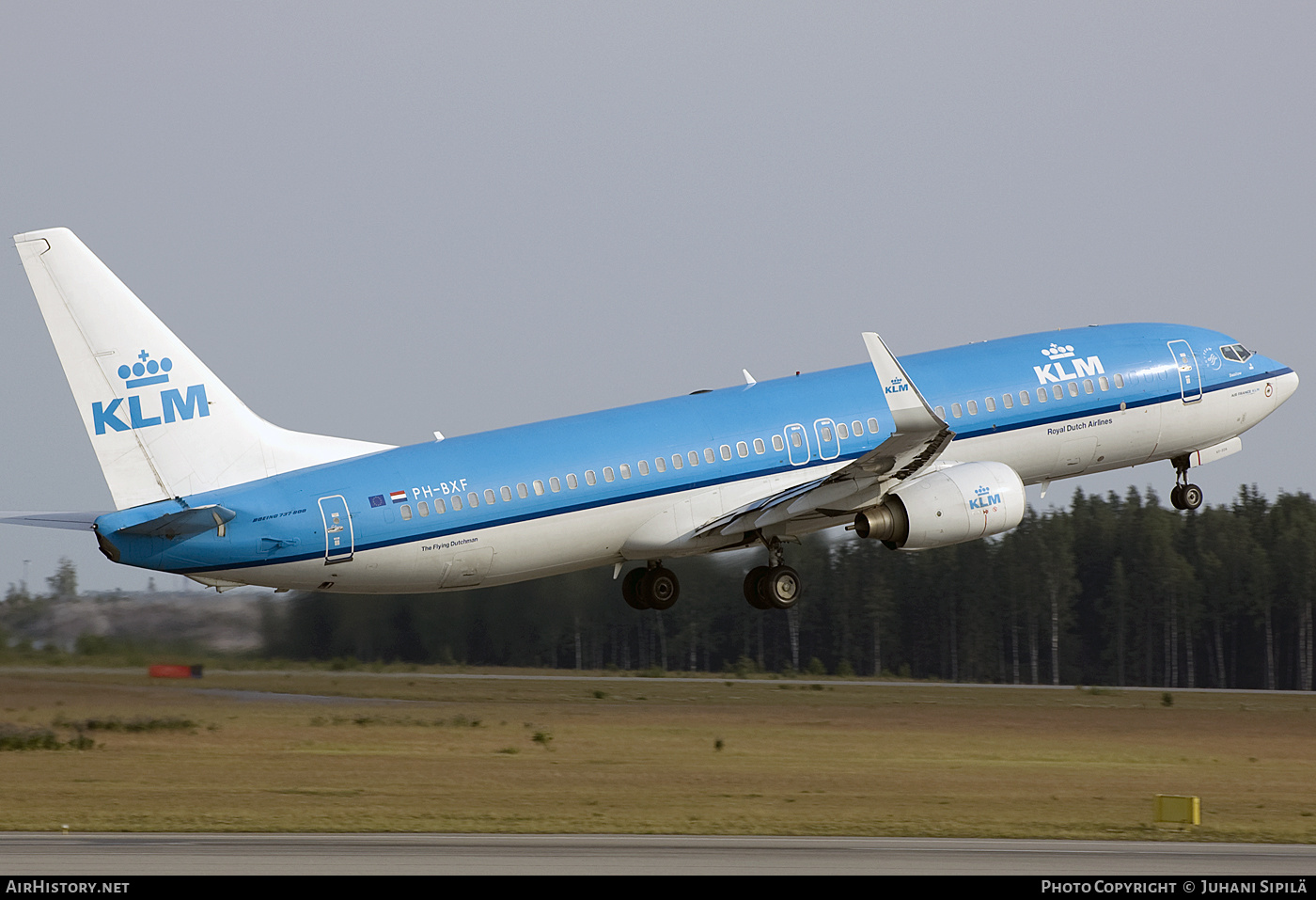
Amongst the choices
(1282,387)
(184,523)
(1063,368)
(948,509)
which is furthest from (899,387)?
(184,523)

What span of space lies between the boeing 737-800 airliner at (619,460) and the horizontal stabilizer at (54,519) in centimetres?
6

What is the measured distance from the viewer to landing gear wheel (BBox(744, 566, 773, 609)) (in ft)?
131

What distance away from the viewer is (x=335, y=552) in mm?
34438

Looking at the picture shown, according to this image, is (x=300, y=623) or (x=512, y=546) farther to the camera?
(x=300, y=623)

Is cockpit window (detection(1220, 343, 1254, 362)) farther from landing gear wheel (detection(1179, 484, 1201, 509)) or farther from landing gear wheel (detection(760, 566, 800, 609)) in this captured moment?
landing gear wheel (detection(760, 566, 800, 609))

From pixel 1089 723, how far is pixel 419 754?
104 feet

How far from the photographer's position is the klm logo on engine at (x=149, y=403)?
3346 cm

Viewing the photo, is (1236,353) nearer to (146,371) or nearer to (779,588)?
(779,588)

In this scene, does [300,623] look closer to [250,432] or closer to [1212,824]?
[250,432]

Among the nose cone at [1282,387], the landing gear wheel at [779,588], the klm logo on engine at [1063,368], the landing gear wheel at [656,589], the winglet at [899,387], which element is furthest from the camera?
the nose cone at [1282,387]

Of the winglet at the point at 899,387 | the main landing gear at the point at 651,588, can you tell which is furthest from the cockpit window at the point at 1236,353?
the main landing gear at the point at 651,588

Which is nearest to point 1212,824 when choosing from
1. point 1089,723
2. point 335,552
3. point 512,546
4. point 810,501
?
point 810,501

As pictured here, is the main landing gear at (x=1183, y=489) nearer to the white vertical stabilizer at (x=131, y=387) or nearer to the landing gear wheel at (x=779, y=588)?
the landing gear wheel at (x=779, y=588)

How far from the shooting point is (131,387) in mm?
33688
